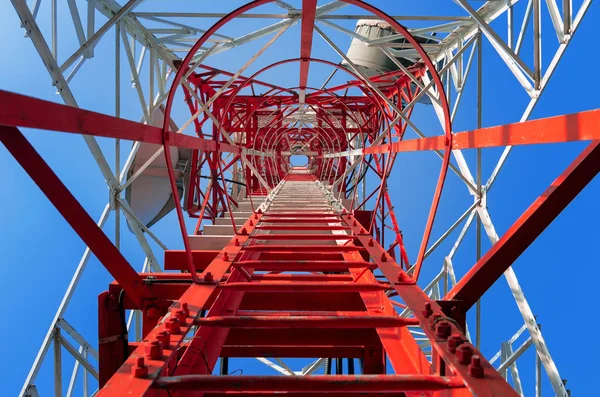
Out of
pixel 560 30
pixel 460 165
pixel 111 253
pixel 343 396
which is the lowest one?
pixel 343 396

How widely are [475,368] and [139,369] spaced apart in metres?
1.38

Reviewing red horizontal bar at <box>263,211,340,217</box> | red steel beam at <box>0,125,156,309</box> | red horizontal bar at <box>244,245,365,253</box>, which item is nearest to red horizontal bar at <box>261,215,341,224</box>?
red horizontal bar at <box>263,211,340,217</box>

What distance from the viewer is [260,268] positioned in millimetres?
4086

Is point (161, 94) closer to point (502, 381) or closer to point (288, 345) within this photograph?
point (288, 345)

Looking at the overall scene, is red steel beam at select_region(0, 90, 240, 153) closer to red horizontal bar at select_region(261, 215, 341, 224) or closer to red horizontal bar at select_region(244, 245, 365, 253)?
red horizontal bar at select_region(244, 245, 365, 253)

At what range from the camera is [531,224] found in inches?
95.9

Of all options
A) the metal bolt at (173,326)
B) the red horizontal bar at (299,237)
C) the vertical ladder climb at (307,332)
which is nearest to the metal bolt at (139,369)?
the vertical ladder climb at (307,332)

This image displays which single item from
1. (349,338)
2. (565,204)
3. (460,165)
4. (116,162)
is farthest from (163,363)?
(460,165)

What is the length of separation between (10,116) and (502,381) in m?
2.08

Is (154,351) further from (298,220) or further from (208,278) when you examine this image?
(298,220)

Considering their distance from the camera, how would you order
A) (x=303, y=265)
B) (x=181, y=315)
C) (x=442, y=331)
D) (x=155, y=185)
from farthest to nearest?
(x=155, y=185)
(x=303, y=265)
(x=181, y=315)
(x=442, y=331)

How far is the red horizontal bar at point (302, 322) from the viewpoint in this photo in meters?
2.63

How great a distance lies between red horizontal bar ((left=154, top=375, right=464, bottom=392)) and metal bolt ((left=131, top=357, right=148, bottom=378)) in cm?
6

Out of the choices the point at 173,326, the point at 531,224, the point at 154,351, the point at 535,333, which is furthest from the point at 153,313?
the point at 535,333
